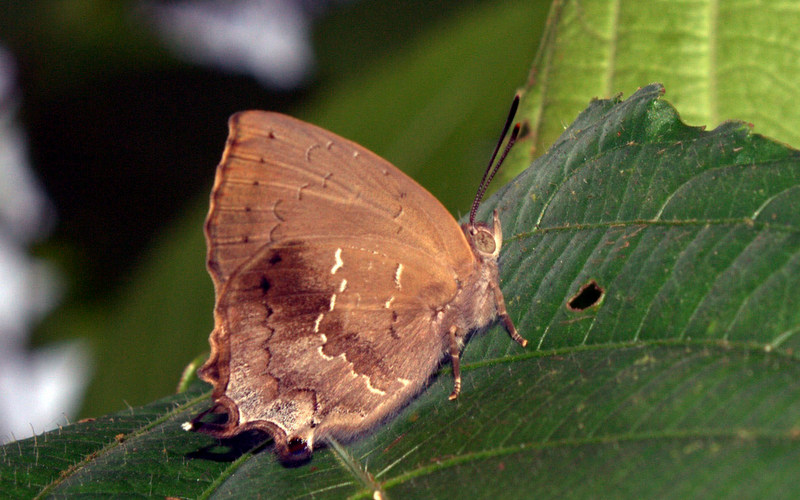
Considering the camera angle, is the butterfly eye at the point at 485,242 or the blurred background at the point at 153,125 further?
the blurred background at the point at 153,125

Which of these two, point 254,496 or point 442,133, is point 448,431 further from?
point 442,133

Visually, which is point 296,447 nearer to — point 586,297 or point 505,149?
point 586,297

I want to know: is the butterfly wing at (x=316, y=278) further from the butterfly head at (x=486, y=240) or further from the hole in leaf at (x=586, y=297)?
the hole in leaf at (x=586, y=297)

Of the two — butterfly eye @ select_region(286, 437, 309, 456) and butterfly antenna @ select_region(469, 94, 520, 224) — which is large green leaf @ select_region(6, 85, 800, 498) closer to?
butterfly eye @ select_region(286, 437, 309, 456)

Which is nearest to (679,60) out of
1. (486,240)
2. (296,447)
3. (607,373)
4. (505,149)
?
(505,149)

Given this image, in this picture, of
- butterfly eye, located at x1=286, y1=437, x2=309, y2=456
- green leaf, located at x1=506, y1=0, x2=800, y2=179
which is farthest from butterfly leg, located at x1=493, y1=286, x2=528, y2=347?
green leaf, located at x1=506, y1=0, x2=800, y2=179

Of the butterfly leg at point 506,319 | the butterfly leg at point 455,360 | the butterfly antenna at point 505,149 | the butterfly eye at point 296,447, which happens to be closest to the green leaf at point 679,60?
the butterfly antenna at point 505,149

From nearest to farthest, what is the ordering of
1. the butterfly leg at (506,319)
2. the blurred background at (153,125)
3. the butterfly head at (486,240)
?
the butterfly leg at (506,319) < the butterfly head at (486,240) < the blurred background at (153,125)
